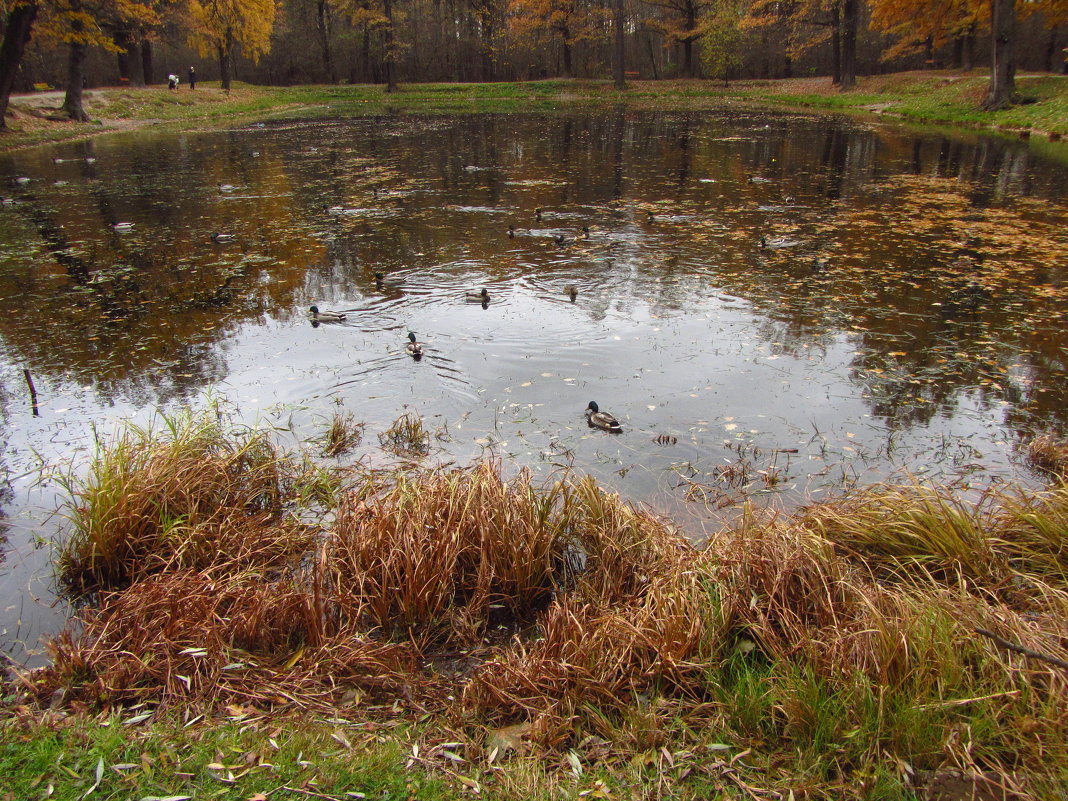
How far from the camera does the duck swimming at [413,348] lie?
8078 mm

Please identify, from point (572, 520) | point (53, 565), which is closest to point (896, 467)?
point (572, 520)

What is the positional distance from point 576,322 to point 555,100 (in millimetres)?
42017

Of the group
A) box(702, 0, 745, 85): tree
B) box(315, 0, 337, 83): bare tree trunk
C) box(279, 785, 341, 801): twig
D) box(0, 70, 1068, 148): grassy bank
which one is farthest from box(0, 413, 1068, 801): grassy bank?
box(315, 0, 337, 83): bare tree trunk

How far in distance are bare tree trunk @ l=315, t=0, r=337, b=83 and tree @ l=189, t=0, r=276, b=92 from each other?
9009 millimetres

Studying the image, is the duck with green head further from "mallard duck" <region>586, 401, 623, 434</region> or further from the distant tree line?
the distant tree line

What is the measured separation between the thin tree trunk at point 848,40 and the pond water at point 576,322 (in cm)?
2343

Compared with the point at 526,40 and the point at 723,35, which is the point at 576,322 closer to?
the point at 723,35

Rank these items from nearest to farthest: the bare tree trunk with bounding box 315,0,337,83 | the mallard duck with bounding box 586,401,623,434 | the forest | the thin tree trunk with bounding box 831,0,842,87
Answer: the mallard duck with bounding box 586,401,623,434 → the forest → the thin tree trunk with bounding box 831,0,842,87 → the bare tree trunk with bounding box 315,0,337,83

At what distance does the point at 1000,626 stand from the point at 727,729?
1.50 m

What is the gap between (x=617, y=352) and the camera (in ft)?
27.3

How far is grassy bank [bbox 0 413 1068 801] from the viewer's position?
2996 mm

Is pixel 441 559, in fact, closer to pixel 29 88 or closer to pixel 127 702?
pixel 127 702

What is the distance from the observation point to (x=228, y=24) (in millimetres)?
41094

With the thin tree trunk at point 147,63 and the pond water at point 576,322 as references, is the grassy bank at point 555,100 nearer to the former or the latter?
the thin tree trunk at point 147,63
